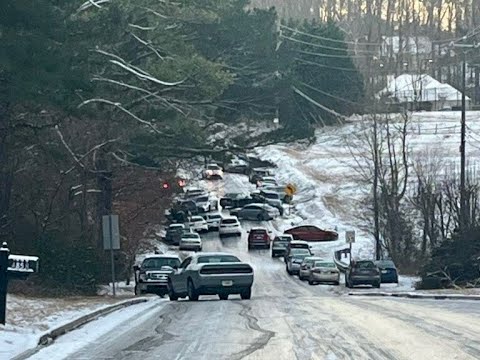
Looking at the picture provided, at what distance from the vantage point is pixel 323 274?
51500mm

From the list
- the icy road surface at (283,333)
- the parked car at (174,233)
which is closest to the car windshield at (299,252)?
the parked car at (174,233)

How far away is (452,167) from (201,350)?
206 feet

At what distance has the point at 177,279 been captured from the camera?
A: 32344mm

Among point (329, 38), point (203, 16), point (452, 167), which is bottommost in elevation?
point (452, 167)

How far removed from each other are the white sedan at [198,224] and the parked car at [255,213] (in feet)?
18.0

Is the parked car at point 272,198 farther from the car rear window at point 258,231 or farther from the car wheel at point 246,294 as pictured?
the car wheel at point 246,294

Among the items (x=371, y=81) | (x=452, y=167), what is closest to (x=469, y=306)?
(x=452, y=167)

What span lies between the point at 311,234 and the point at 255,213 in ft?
30.3

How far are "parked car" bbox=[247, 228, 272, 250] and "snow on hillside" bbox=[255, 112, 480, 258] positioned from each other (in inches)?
202

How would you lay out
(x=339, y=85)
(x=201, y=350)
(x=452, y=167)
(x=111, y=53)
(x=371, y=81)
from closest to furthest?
(x=201, y=350)
(x=111, y=53)
(x=452, y=167)
(x=339, y=85)
(x=371, y=81)

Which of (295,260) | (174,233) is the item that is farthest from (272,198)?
(295,260)

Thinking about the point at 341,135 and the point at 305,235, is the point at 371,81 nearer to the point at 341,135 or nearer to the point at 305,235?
the point at 341,135

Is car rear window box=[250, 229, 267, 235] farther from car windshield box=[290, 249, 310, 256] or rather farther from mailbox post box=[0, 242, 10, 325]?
mailbox post box=[0, 242, 10, 325]

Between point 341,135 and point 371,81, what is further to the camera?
point 371,81
